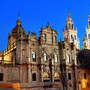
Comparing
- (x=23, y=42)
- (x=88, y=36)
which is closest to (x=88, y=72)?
(x=23, y=42)

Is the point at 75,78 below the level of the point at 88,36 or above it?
below

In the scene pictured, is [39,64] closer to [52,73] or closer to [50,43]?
[52,73]

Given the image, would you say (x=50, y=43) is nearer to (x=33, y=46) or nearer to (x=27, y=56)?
(x=33, y=46)

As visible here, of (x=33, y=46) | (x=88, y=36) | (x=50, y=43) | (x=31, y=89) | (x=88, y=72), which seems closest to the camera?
(x=31, y=89)

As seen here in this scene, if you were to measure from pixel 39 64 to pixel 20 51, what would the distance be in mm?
5706

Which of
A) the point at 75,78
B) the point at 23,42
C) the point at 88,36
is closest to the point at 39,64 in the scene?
the point at 23,42

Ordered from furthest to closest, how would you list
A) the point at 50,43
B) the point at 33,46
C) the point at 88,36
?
1. the point at 88,36
2. the point at 50,43
3. the point at 33,46

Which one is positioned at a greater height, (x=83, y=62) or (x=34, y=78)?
(x=83, y=62)

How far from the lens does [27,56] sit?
126 ft

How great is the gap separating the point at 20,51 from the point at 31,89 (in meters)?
16.5

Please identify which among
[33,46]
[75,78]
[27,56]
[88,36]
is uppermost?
[88,36]

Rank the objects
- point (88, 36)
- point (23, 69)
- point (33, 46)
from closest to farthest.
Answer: point (23, 69)
point (33, 46)
point (88, 36)

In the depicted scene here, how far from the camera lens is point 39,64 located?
39.7 meters

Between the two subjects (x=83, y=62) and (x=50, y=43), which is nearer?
(x=50, y=43)
